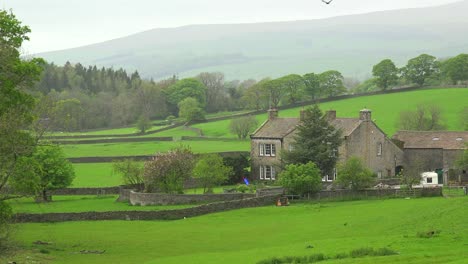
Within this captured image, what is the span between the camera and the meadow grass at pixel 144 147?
104 meters

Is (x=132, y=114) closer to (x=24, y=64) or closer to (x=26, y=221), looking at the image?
(x=26, y=221)

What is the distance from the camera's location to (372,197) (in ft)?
201

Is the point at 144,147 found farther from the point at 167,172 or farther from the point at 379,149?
the point at 167,172

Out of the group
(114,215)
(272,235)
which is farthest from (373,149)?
(272,235)

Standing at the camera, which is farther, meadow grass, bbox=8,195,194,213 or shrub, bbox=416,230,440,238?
meadow grass, bbox=8,195,194,213

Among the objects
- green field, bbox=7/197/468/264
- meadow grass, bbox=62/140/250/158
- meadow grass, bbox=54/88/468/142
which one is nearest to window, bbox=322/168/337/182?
green field, bbox=7/197/468/264

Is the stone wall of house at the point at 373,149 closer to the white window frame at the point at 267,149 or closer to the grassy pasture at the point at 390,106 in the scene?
the white window frame at the point at 267,149

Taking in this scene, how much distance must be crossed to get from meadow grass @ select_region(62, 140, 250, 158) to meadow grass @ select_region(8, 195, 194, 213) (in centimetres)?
3043

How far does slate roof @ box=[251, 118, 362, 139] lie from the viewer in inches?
3024

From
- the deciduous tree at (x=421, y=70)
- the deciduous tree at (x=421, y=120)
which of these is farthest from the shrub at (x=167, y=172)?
the deciduous tree at (x=421, y=70)

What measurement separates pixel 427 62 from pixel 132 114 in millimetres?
62512

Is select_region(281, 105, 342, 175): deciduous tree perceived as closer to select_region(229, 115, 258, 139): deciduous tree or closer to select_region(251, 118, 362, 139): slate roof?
select_region(251, 118, 362, 139): slate roof

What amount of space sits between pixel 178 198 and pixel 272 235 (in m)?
19.5

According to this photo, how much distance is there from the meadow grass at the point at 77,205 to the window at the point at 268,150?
17682 millimetres
